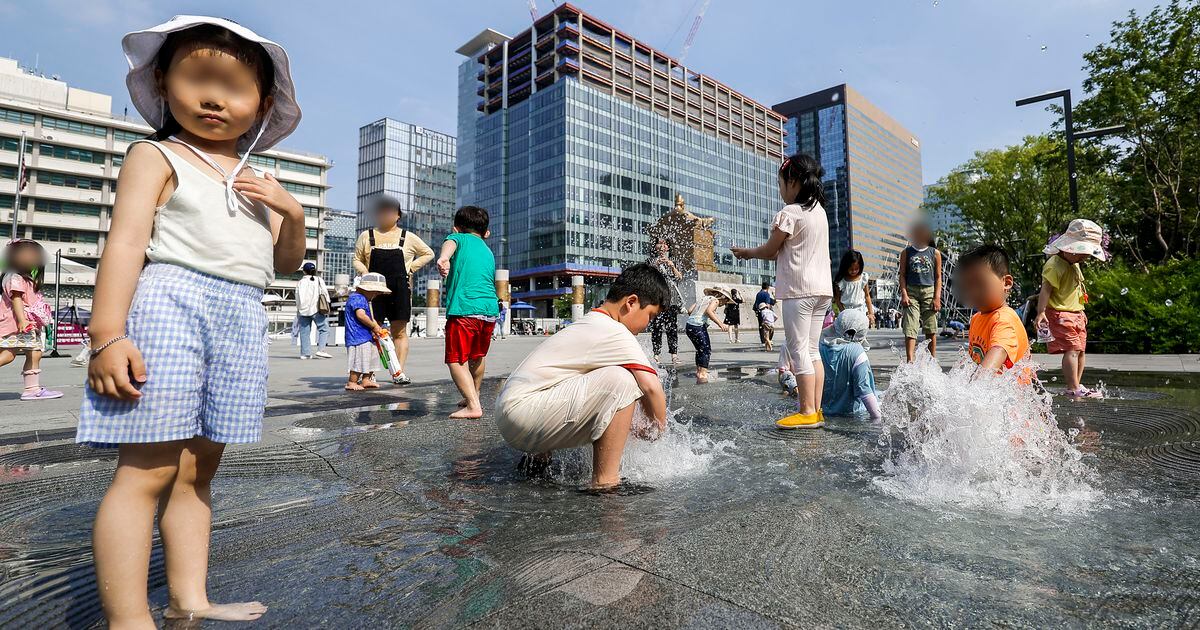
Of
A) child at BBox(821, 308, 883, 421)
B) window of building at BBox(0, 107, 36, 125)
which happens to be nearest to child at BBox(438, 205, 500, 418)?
child at BBox(821, 308, 883, 421)

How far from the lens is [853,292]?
5.08m

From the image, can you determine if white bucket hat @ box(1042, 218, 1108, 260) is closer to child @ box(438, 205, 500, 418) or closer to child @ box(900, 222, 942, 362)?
child @ box(900, 222, 942, 362)

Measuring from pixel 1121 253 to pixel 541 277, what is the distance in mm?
64757

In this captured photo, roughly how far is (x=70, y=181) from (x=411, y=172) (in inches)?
2180

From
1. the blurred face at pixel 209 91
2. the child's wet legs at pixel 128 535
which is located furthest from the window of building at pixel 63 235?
the child's wet legs at pixel 128 535

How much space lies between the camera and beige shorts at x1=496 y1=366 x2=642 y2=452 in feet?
8.22

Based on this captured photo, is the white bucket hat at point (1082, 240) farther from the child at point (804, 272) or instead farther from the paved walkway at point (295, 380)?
the paved walkway at point (295, 380)

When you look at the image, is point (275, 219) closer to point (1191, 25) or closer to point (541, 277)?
point (1191, 25)

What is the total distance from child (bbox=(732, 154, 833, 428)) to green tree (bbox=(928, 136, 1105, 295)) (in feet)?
89.3

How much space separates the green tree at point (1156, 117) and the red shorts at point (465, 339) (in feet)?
58.4

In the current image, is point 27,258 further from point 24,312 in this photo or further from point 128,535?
point 128,535

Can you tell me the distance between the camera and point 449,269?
4926 mm

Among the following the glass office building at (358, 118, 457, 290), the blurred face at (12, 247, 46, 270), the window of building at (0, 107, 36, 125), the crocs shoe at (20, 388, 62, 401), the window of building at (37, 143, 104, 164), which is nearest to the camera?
the blurred face at (12, 247, 46, 270)

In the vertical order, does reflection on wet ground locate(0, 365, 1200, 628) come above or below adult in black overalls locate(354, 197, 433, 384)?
below
